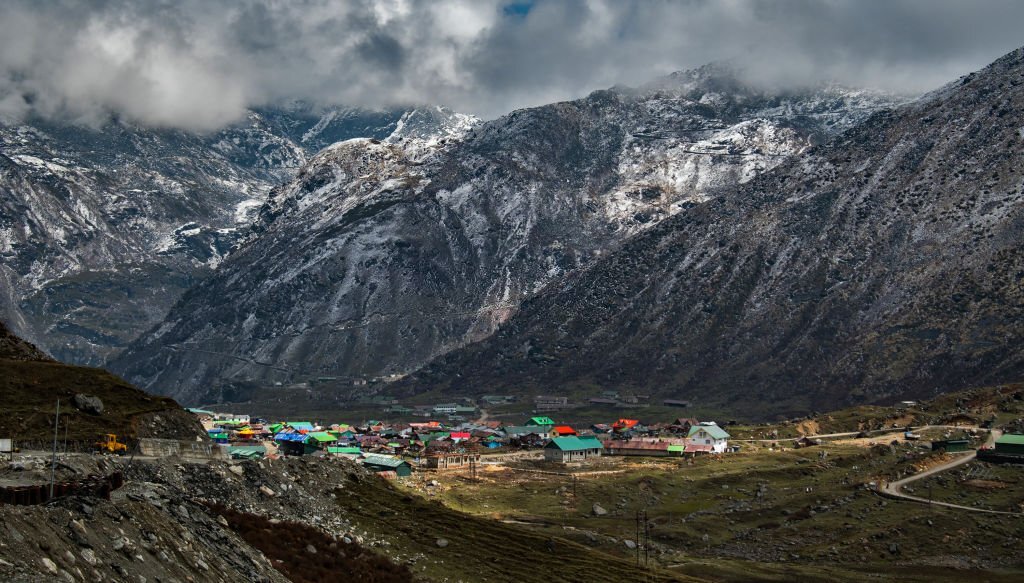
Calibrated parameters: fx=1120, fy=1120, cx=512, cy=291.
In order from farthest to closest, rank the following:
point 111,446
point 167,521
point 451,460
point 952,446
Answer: point 451,460, point 952,446, point 111,446, point 167,521

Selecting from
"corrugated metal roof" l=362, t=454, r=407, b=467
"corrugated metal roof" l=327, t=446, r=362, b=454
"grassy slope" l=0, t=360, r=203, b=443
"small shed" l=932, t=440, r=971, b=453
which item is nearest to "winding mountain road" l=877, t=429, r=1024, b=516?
"small shed" l=932, t=440, r=971, b=453

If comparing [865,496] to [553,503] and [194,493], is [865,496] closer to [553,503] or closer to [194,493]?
[553,503]

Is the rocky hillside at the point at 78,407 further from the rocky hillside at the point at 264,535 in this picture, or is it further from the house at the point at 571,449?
the house at the point at 571,449

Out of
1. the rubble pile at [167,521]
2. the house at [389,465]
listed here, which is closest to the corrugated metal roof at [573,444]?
the house at [389,465]

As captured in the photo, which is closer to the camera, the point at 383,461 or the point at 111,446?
the point at 111,446

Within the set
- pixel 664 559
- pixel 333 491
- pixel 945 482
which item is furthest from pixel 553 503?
pixel 333 491

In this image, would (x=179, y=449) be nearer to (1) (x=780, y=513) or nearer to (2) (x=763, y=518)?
(2) (x=763, y=518)

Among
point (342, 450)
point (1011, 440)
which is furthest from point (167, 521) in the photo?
point (1011, 440)

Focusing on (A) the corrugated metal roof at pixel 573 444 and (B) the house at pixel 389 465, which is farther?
(A) the corrugated metal roof at pixel 573 444
